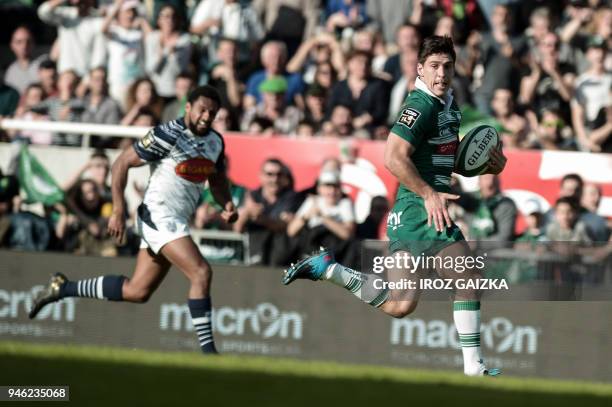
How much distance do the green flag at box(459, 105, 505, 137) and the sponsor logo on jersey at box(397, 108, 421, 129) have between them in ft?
16.9

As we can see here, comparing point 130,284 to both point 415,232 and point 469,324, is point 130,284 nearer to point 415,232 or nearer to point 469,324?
point 415,232

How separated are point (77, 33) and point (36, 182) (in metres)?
3.34

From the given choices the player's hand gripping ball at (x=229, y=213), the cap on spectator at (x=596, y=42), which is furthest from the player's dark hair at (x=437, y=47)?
the cap on spectator at (x=596, y=42)

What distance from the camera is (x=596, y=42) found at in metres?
14.9

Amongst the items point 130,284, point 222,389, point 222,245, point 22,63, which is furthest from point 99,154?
point 222,389

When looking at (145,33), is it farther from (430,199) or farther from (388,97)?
(430,199)

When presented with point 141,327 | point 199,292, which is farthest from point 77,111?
point 199,292

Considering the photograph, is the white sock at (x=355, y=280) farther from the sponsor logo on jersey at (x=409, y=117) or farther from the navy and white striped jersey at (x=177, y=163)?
the navy and white striped jersey at (x=177, y=163)

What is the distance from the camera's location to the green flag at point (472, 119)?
560 inches

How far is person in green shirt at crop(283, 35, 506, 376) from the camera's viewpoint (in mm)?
9016

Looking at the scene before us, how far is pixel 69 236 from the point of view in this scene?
1426 cm

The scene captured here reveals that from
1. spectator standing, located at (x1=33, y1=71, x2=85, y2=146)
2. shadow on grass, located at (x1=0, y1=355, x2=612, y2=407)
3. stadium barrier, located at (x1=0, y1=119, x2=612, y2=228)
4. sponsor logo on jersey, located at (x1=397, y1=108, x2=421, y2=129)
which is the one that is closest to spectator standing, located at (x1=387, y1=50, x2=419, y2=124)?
stadium barrier, located at (x1=0, y1=119, x2=612, y2=228)

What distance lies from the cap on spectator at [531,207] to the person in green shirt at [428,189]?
3.47 metres

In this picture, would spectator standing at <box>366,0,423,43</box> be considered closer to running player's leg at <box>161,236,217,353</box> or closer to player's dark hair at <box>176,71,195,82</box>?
player's dark hair at <box>176,71,195,82</box>
